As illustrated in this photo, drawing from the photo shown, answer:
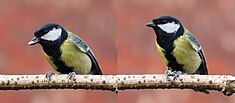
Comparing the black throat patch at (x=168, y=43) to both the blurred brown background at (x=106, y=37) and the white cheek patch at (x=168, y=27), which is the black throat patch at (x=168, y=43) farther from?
the blurred brown background at (x=106, y=37)

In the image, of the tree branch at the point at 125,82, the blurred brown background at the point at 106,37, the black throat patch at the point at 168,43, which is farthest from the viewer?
the blurred brown background at the point at 106,37

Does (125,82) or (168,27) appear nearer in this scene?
(125,82)

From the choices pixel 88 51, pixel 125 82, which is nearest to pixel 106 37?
pixel 88 51

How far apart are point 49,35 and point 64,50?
0.19 ft

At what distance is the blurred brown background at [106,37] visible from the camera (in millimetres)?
1628

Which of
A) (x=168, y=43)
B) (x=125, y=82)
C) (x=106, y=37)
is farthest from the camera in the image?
(x=106, y=37)

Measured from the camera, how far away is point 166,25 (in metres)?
1.49

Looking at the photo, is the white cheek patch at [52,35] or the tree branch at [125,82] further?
the white cheek patch at [52,35]

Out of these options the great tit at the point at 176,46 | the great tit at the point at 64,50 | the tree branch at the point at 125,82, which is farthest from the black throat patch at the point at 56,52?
the great tit at the point at 176,46

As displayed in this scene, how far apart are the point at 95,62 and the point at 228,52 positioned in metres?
0.38

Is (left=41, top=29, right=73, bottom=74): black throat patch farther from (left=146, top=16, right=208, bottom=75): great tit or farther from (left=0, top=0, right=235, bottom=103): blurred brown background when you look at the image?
(left=146, top=16, right=208, bottom=75): great tit

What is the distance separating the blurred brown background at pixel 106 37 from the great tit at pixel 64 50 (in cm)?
10

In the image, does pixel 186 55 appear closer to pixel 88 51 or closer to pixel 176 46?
pixel 176 46

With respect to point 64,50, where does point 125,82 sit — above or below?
below
